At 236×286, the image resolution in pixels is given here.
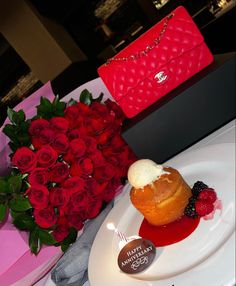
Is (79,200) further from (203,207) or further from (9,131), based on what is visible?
(203,207)

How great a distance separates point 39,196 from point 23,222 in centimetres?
15

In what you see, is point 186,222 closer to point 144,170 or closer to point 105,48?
point 144,170

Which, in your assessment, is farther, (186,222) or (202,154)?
(202,154)

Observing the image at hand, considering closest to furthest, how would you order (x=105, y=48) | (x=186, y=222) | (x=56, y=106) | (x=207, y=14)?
(x=186, y=222) < (x=56, y=106) < (x=207, y=14) < (x=105, y=48)

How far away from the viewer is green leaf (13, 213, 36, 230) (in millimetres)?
1344

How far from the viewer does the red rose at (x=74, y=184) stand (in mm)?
1330

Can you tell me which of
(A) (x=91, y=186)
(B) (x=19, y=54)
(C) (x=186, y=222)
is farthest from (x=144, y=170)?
(B) (x=19, y=54)

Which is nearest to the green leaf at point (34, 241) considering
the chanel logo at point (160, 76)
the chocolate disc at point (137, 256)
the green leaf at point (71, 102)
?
the chocolate disc at point (137, 256)

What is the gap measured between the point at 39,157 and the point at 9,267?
17.2 inches

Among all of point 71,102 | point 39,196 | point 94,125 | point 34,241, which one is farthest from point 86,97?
point 34,241

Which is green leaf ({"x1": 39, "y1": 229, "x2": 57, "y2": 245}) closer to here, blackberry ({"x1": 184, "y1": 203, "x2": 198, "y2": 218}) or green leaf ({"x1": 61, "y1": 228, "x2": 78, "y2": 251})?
green leaf ({"x1": 61, "y1": 228, "x2": 78, "y2": 251})

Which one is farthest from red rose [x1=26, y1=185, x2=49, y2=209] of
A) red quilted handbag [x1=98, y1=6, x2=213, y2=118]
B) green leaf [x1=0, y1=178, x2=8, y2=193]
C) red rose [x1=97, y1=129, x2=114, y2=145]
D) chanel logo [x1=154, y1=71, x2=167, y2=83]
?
chanel logo [x1=154, y1=71, x2=167, y2=83]

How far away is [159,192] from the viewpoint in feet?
3.64

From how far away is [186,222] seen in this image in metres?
1.07
